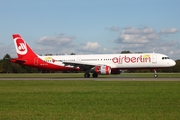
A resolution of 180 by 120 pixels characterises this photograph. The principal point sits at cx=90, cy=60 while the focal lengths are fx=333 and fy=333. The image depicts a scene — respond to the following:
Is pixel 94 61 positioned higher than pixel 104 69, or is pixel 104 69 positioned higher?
A: pixel 94 61

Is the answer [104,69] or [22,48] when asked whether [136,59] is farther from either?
[22,48]

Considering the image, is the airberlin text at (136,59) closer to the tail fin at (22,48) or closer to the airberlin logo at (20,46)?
the tail fin at (22,48)

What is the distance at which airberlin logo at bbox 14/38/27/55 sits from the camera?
55.7 meters

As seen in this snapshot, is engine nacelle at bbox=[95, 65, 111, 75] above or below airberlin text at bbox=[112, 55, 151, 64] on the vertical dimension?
below

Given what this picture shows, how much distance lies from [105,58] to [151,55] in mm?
7008

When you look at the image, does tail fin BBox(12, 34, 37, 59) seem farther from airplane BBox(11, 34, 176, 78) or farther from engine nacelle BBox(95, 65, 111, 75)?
engine nacelle BBox(95, 65, 111, 75)

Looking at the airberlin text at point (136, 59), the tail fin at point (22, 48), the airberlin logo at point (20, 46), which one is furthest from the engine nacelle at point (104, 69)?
the airberlin logo at point (20, 46)

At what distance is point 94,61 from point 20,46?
44.0 ft

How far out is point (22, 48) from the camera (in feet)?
183

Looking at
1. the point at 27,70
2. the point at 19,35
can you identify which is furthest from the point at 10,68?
the point at 19,35

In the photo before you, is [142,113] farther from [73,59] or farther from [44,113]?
[73,59]

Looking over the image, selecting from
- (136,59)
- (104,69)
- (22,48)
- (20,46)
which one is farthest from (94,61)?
(20,46)

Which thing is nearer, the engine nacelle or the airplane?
the engine nacelle

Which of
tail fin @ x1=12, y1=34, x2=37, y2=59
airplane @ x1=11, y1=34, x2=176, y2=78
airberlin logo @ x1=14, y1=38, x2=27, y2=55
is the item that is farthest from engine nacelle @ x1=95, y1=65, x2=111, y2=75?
airberlin logo @ x1=14, y1=38, x2=27, y2=55
